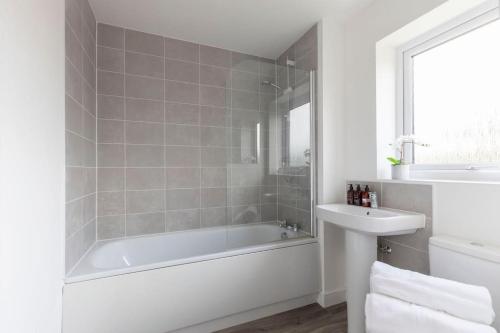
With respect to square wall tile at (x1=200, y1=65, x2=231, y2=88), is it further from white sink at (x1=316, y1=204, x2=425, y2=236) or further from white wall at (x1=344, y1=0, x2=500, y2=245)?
white sink at (x1=316, y1=204, x2=425, y2=236)

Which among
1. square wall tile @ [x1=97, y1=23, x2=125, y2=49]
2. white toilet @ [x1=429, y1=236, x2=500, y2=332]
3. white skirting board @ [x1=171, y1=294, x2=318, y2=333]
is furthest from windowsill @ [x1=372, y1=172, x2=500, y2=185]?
square wall tile @ [x1=97, y1=23, x2=125, y2=49]

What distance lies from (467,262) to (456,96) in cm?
107

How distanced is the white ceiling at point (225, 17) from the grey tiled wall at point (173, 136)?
0.17 m

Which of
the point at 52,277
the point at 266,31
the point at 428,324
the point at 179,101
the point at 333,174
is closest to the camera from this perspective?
the point at 428,324

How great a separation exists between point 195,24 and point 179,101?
2.32 ft

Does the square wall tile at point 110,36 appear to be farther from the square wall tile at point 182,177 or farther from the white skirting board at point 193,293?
the white skirting board at point 193,293

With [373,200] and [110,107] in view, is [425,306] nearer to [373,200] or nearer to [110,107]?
[373,200]

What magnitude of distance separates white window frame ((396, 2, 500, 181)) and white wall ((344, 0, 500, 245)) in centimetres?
19

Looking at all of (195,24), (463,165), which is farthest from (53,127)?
(463,165)

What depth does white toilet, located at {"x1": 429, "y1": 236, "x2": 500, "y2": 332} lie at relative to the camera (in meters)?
1.09

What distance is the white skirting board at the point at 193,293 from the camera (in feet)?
4.46

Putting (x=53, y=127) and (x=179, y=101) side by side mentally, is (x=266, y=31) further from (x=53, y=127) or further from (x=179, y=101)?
(x=53, y=127)

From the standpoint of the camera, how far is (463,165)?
1.49m

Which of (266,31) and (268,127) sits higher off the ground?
(266,31)
